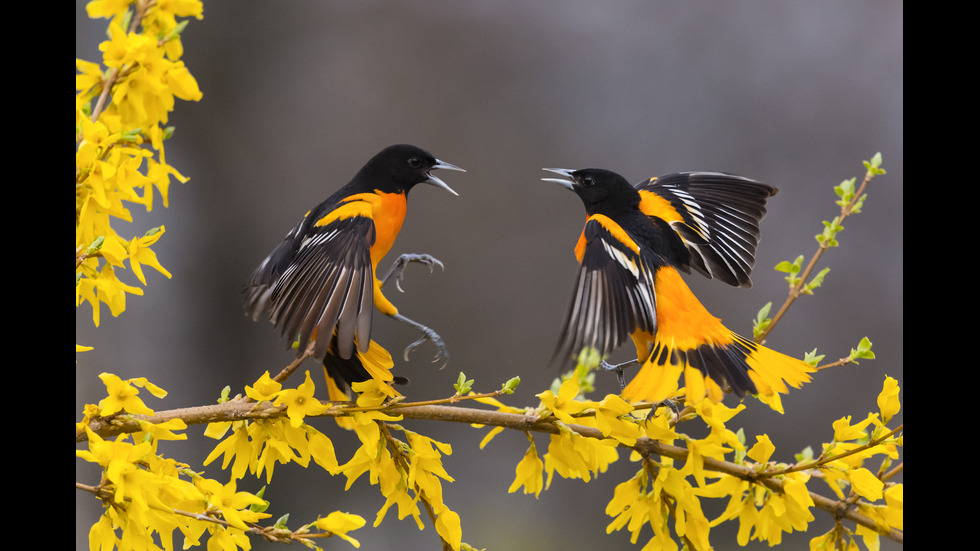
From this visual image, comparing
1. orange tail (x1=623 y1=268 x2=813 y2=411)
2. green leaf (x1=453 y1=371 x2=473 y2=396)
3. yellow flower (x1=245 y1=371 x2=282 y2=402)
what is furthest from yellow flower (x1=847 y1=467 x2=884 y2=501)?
yellow flower (x1=245 y1=371 x2=282 y2=402)

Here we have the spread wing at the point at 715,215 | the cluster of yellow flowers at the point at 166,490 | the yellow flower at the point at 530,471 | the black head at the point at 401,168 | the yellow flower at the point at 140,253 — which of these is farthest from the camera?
the black head at the point at 401,168

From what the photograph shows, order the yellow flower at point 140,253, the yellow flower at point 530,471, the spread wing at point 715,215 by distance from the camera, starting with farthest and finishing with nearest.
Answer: the spread wing at point 715,215
the yellow flower at point 530,471
the yellow flower at point 140,253

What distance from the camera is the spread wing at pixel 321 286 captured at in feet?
3.09

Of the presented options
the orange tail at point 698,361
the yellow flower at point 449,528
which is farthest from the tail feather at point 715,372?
the yellow flower at point 449,528

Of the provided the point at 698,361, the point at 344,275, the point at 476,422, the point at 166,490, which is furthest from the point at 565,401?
the point at 166,490

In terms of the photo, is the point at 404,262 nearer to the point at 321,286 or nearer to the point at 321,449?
the point at 321,286

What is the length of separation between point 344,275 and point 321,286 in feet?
0.11

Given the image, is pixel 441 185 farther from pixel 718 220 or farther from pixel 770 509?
pixel 770 509

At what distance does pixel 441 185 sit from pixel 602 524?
2133 millimetres

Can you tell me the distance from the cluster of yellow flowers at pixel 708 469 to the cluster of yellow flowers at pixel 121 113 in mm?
506

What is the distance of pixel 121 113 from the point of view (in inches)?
35.3

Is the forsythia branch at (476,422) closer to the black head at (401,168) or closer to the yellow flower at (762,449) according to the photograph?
the yellow flower at (762,449)

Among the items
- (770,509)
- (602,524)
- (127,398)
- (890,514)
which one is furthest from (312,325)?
(602,524)

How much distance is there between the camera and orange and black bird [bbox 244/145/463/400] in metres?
0.96
